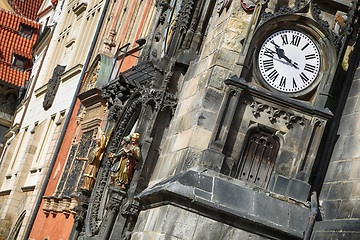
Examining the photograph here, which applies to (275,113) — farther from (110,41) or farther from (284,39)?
(110,41)

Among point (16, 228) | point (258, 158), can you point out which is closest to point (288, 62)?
point (258, 158)

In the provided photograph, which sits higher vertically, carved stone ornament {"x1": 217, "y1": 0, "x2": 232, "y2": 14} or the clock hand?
carved stone ornament {"x1": 217, "y1": 0, "x2": 232, "y2": 14}

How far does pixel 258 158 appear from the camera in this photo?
563 inches

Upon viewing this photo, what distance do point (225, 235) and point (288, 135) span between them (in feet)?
6.57

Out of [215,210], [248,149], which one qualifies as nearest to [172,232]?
[215,210]

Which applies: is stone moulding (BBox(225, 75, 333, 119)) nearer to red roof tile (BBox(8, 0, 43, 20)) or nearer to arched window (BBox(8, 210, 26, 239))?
arched window (BBox(8, 210, 26, 239))

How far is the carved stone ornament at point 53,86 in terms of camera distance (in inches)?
1226

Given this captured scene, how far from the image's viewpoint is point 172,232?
44.4 feet

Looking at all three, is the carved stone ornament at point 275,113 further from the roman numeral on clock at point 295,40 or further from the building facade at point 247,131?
the roman numeral on clock at point 295,40

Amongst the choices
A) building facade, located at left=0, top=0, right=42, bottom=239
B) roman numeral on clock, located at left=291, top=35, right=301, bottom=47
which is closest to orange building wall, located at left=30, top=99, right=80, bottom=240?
roman numeral on clock, located at left=291, top=35, right=301, bottom=47

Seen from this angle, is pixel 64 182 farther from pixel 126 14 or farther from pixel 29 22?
pixel 29 22

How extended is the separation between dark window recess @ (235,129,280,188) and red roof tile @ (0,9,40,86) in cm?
3202

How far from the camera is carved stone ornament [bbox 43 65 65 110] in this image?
3115 cm

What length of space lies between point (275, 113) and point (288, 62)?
83 centimetres
